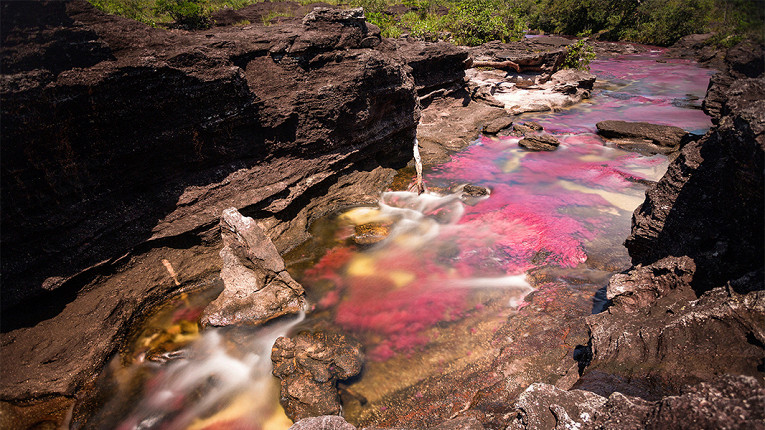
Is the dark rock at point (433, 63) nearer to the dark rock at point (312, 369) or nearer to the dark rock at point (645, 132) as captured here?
the dark rock at point (645, 132)

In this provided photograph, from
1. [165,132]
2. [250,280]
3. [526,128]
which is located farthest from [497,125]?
[165,132]

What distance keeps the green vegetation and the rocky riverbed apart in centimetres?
1237

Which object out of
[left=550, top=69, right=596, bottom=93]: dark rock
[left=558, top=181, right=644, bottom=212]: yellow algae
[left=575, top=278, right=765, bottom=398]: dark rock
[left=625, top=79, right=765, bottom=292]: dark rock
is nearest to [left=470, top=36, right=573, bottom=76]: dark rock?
[left=550, top=69, right=596, bottom=93]: dark rock

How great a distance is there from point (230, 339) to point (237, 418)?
135cm

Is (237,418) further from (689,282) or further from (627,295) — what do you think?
(689,282)

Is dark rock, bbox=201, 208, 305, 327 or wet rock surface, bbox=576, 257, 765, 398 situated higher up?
wet rock surface, bbox=576, 257, 765, 398

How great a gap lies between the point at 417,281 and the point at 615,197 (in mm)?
6902

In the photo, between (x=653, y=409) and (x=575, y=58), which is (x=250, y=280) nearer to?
(x=653, y=409)

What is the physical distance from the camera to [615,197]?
10039 millimetres

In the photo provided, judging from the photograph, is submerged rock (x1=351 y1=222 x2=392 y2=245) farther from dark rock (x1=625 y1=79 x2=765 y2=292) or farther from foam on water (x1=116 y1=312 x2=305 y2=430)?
dark rock (x1=625 y1=79 x2=765 y2=292)

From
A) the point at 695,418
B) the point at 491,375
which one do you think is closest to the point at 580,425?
the point at 695,418

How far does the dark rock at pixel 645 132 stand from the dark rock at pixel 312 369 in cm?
1397

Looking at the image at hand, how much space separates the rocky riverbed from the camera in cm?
319

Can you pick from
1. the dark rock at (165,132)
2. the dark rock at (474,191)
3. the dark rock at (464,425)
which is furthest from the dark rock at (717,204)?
the dark rock at (165,132)
